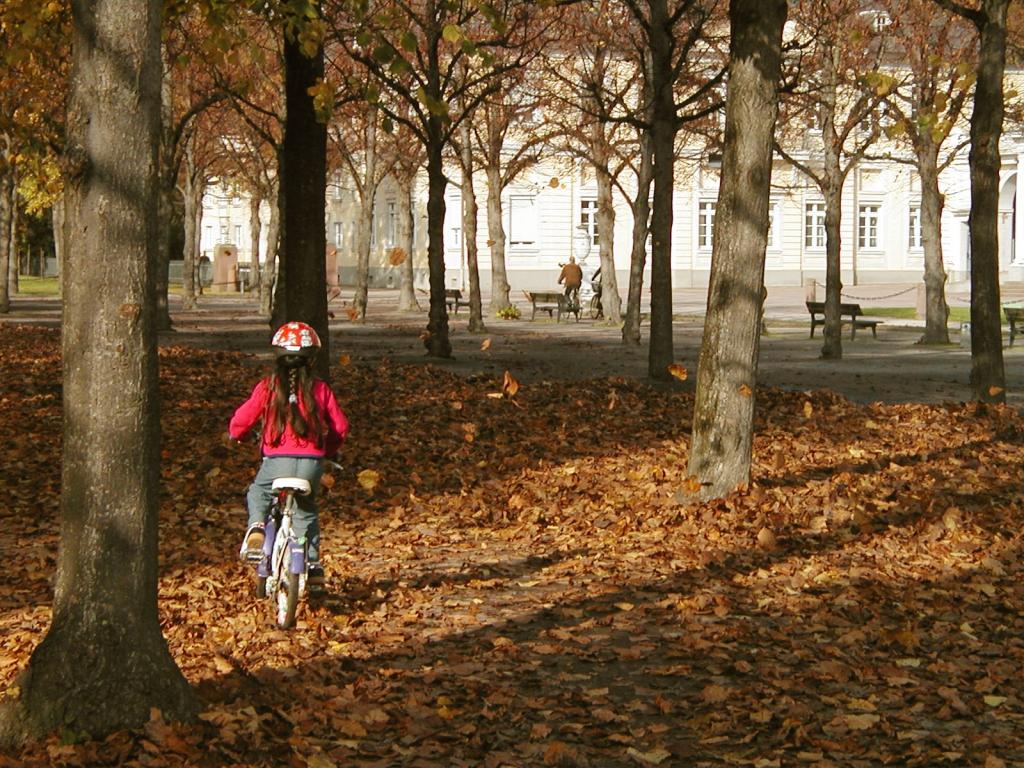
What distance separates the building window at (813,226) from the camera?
75.9 meters

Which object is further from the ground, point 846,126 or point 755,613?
point 846,126

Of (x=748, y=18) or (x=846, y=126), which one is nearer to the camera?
(x=748, y=18)

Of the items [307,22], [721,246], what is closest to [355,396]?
[307,22]

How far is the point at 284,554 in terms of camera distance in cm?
810

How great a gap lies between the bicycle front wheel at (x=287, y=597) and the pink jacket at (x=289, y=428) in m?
0.62

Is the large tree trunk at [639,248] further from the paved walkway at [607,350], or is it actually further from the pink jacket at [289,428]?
the pink jacket at [289,428]

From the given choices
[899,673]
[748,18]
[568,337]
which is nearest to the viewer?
[899,673]

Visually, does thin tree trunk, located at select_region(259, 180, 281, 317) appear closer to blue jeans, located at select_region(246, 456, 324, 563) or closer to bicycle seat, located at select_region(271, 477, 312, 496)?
blue jeans, located at select_region(246, 456, 324, 563)

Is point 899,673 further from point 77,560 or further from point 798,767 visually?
point 77,560

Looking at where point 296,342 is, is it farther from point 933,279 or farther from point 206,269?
point 206,269

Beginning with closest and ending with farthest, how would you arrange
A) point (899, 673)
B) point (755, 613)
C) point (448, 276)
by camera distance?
point (899, 673)
point (755, 613)
point (448, 276)

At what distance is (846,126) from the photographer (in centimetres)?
2628

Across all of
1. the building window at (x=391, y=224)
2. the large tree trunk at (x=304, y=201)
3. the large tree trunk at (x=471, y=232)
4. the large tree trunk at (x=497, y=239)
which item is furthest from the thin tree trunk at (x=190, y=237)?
the large tree trunk at (x=304, y=201)

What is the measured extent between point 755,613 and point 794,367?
17799 millimetres
